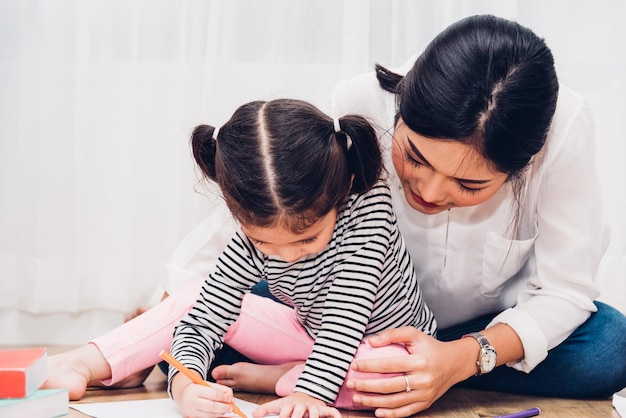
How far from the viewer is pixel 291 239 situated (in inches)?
38.2

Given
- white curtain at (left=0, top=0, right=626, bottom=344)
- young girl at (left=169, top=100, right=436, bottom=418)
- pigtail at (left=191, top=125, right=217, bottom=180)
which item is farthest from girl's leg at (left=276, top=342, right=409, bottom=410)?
white curtain at (left=0, top=0, right=626, bottom=344)

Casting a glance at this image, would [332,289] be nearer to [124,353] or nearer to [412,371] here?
[412,371]

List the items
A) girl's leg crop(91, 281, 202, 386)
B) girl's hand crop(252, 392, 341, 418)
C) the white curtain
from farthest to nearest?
the white curtain
girl's leg crop(91, 281, 202, 386)
girl's hand crop(252, 392, 341, 418)

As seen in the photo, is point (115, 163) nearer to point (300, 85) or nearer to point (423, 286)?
point (300, 85)

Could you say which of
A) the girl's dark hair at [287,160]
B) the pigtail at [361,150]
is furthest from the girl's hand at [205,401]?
the pigtail at [361,150]

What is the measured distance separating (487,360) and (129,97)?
3.97 ft

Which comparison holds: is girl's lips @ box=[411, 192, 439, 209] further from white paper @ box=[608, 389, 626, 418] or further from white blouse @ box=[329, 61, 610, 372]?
white paper @ box=[608, 389, 626, 418]

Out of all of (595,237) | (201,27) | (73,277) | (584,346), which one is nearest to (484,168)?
(595,237)

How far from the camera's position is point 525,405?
46.6 inches

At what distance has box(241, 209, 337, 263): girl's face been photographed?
96cm

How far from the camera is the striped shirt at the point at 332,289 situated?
101 cm

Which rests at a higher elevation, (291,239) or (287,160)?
(287,160)

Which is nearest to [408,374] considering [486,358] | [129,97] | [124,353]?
[486,358]

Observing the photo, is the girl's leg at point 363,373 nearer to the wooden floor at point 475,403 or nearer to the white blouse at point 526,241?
the wooden floor at point 475,403
